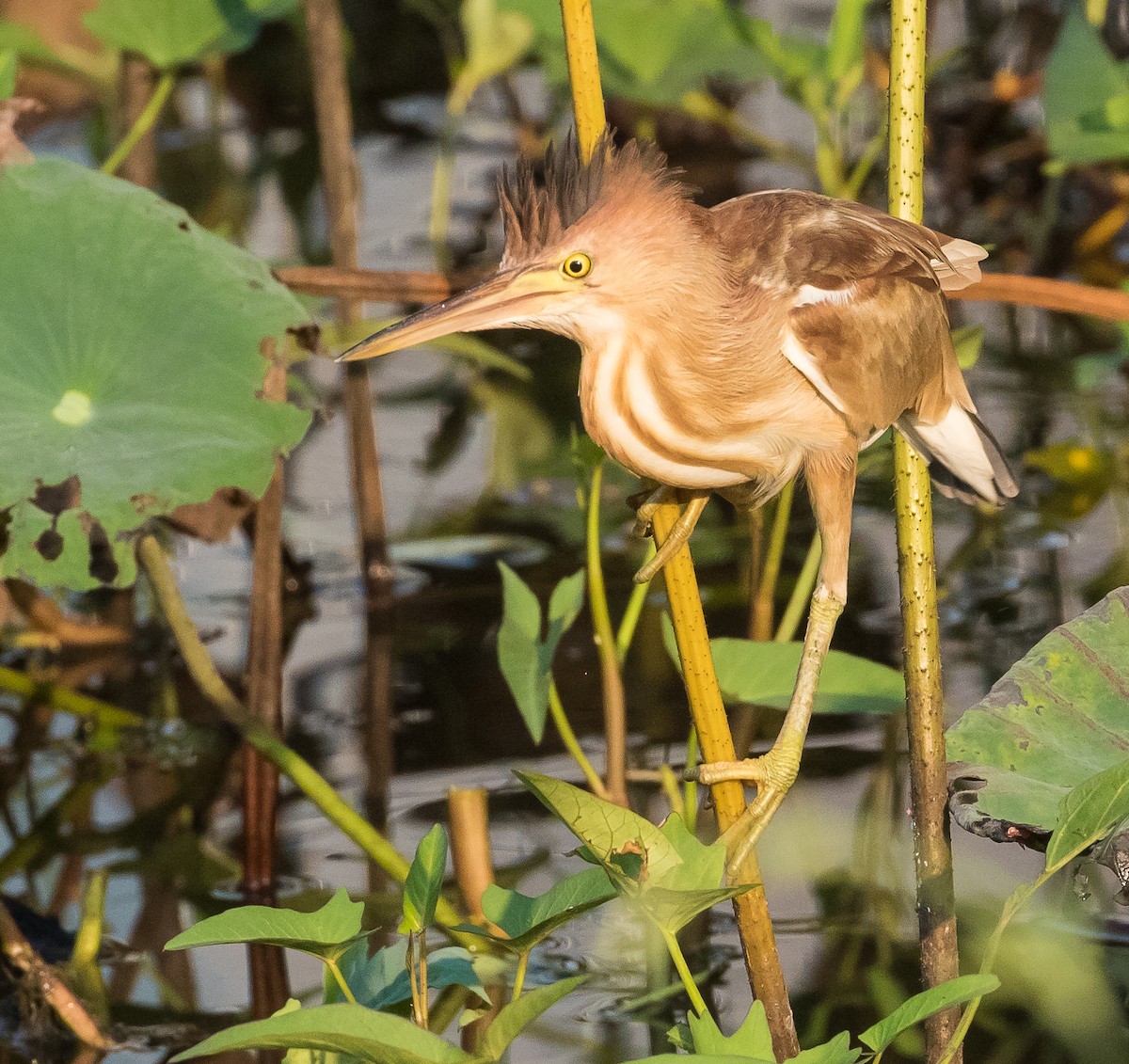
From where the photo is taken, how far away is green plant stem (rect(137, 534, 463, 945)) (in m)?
1.92

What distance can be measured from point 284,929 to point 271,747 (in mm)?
834

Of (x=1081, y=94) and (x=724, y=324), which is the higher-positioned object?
(x=1081, y=94)

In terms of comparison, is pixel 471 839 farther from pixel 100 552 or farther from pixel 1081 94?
pixel 1081 94

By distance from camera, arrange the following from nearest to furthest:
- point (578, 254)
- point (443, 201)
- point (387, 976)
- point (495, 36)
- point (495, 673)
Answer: point (387, 976) < point (578, 254) < point (495, 673) < point (495, 36) < point (443, 201)

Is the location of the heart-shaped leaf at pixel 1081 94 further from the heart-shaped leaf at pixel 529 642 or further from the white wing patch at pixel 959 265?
the heart-shaped leaf at pixel 529 642

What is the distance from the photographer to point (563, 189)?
4.91 feet

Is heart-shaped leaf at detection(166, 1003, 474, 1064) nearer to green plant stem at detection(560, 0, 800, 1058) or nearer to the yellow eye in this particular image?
green plant stem at detection(560, 0, 800, 1058)

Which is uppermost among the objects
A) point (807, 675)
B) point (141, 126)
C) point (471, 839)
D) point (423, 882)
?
point (141, 126)

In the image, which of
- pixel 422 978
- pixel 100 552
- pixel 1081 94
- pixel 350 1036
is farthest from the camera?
pixel 1081 94

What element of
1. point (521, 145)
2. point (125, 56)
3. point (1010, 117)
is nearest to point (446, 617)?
point (125, 56)

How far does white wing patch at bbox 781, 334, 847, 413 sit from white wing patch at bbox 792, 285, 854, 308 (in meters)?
0.03

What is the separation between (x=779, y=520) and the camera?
2.35m

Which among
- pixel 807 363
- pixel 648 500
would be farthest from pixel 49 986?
pixel 807 363

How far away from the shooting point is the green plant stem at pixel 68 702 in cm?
252
